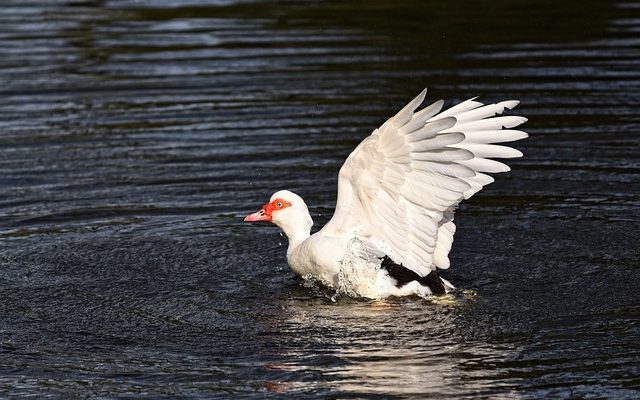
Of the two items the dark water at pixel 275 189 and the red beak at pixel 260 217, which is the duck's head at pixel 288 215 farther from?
the dark water at pixel 275 189

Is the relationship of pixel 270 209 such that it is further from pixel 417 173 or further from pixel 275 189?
pixel 275 189

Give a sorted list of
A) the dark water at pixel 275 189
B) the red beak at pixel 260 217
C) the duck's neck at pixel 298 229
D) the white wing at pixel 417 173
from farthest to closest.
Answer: the red beak at pixel 260 217 < the duck's neck at pixel 298 229 < the white wing at pixel 417 173 < the dark water at pixel 275 189

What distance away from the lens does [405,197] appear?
9508 mm

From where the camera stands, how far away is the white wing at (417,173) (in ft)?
29.8

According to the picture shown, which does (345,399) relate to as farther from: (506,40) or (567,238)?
(506,40)

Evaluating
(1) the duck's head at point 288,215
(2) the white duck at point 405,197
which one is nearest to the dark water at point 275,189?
(2) the white duck at point 405,197

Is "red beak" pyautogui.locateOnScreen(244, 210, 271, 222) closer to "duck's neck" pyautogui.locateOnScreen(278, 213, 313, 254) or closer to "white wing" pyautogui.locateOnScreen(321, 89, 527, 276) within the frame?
"duck's neck" pyautogui.locateOnScreen(278, 213, 313, 254)

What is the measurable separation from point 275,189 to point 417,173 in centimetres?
362

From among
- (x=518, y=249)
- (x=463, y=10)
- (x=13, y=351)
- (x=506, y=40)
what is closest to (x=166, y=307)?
(x=13, y=351)

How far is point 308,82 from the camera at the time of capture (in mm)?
16469

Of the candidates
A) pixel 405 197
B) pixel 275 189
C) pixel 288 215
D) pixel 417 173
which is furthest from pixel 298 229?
pixel 275 189

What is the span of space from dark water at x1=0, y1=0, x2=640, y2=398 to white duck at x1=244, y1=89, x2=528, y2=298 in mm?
245

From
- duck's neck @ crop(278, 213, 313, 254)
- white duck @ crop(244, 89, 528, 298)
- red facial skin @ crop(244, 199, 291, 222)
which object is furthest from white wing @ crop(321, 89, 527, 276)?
red facial skin @ crop(244, 199, 291, 222)

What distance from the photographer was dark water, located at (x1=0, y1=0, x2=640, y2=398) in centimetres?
834
